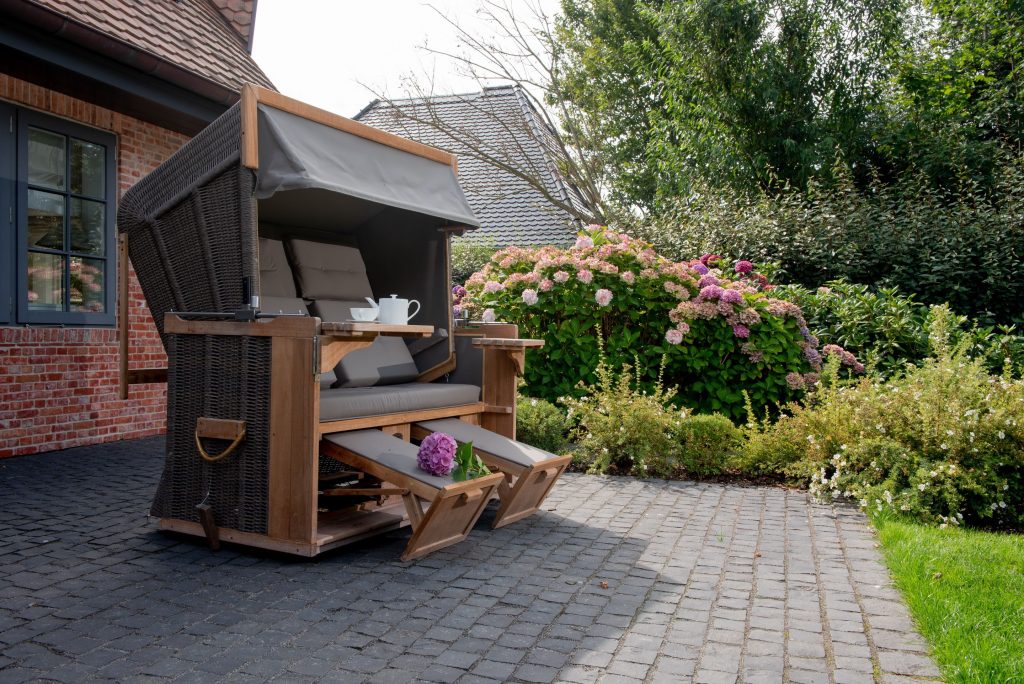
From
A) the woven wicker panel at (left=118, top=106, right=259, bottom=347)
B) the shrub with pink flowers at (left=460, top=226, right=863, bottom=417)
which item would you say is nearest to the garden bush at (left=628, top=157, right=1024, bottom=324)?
the shrub with pink flowers at (left=460, top=226, right=863, bottom=417)

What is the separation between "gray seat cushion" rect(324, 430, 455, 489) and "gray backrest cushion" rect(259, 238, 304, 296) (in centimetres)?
124

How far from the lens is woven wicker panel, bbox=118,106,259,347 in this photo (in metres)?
3.94

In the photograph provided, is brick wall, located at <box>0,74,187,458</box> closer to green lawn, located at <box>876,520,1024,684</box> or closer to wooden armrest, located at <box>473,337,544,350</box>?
wooden armrest, located at <box>473,337,544,350</box>

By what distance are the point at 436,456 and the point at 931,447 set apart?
10.2ft

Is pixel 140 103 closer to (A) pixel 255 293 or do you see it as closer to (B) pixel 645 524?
(A) pixel 255 293

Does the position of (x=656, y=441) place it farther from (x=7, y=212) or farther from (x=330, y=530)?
(x=7, y=212)

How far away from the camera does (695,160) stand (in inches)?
592

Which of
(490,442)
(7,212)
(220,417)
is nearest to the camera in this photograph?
(220,417)

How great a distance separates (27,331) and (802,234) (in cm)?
868

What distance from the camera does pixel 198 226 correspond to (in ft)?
13.5

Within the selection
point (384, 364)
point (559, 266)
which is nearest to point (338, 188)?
point (384, 364)

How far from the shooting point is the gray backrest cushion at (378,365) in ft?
16.5

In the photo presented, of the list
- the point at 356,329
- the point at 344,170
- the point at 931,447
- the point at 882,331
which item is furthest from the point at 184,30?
the point at 882,331

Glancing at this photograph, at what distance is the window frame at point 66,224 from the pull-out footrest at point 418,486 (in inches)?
139
